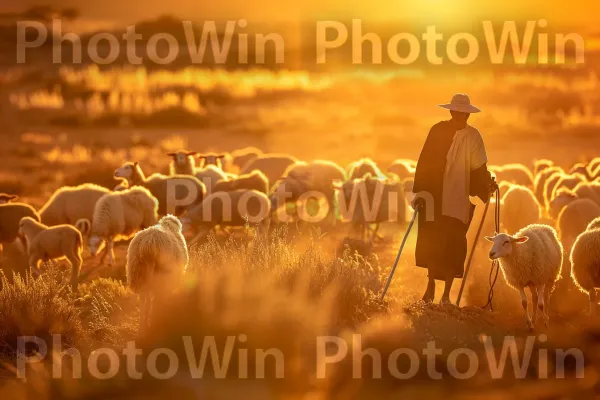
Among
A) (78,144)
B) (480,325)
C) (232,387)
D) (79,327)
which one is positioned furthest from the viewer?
(78,144)

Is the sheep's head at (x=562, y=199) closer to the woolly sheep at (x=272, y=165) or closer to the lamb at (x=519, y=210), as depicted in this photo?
the lamb at (x=519, y=210)

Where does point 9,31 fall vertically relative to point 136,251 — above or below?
above

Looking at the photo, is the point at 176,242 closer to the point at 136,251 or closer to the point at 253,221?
the point at 136,251

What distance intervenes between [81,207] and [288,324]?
10.6 m

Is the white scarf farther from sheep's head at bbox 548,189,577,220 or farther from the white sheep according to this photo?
the white sheep

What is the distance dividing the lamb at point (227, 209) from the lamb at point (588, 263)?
7.04 meters

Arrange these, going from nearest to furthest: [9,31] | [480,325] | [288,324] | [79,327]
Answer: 1. [288,324]
2. [480,325]
3. [79,327]
4. [9,31]

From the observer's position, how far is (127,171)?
21609mm

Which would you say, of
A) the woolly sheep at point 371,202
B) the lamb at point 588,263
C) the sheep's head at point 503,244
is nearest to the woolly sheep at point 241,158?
the woolly sheep at point 371,202

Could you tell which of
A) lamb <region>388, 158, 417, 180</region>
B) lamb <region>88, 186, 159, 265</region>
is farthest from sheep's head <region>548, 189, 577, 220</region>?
lamb <region>88, 186, 159, 265</region>

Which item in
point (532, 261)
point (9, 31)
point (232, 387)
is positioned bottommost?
point (232, 387)

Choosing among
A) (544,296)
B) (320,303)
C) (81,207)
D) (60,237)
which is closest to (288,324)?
(320,303)

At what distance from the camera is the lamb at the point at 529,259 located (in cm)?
1198

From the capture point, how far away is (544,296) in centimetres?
1280
